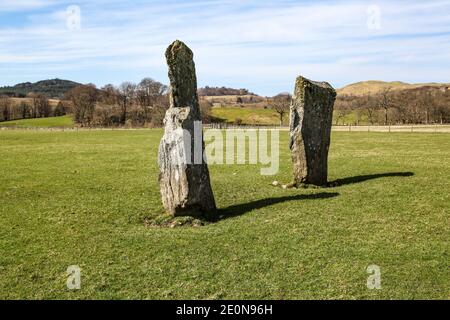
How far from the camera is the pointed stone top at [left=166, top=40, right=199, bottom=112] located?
13016mm

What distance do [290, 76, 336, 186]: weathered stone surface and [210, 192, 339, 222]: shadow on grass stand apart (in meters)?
2.19

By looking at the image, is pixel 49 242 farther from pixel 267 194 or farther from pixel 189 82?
pixel 267 194

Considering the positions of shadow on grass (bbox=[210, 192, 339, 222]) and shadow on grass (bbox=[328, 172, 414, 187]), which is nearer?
shadow on grass (bbox=[210, 192, 339, 222])

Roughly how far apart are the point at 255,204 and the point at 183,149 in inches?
128

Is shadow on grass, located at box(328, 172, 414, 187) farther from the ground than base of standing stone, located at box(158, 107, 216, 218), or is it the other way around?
base of standing stone, located at box(158, 107, 216, 218)

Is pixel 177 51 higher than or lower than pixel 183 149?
higher

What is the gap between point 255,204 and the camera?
1466 centimetres

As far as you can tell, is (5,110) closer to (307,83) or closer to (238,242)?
(307,83)

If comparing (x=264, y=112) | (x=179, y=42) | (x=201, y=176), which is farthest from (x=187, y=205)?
(x=264, y=112)

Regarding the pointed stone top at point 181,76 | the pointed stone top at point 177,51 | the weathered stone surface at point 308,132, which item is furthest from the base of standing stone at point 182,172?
the weathered stone surface at point 308,132

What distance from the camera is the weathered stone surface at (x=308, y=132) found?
18.0 m

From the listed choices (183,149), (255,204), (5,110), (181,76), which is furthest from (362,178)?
Result: (5,110)

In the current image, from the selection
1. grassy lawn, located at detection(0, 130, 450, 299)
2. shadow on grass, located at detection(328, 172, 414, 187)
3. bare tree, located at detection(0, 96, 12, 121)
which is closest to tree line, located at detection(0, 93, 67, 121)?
bare tree, located at detection(0, 96, 12, 121)

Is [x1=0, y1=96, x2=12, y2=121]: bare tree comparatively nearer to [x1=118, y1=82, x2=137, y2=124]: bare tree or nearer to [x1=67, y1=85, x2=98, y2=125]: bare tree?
[x1=67, y1=85, x2=98, y2=125]: bare tree
